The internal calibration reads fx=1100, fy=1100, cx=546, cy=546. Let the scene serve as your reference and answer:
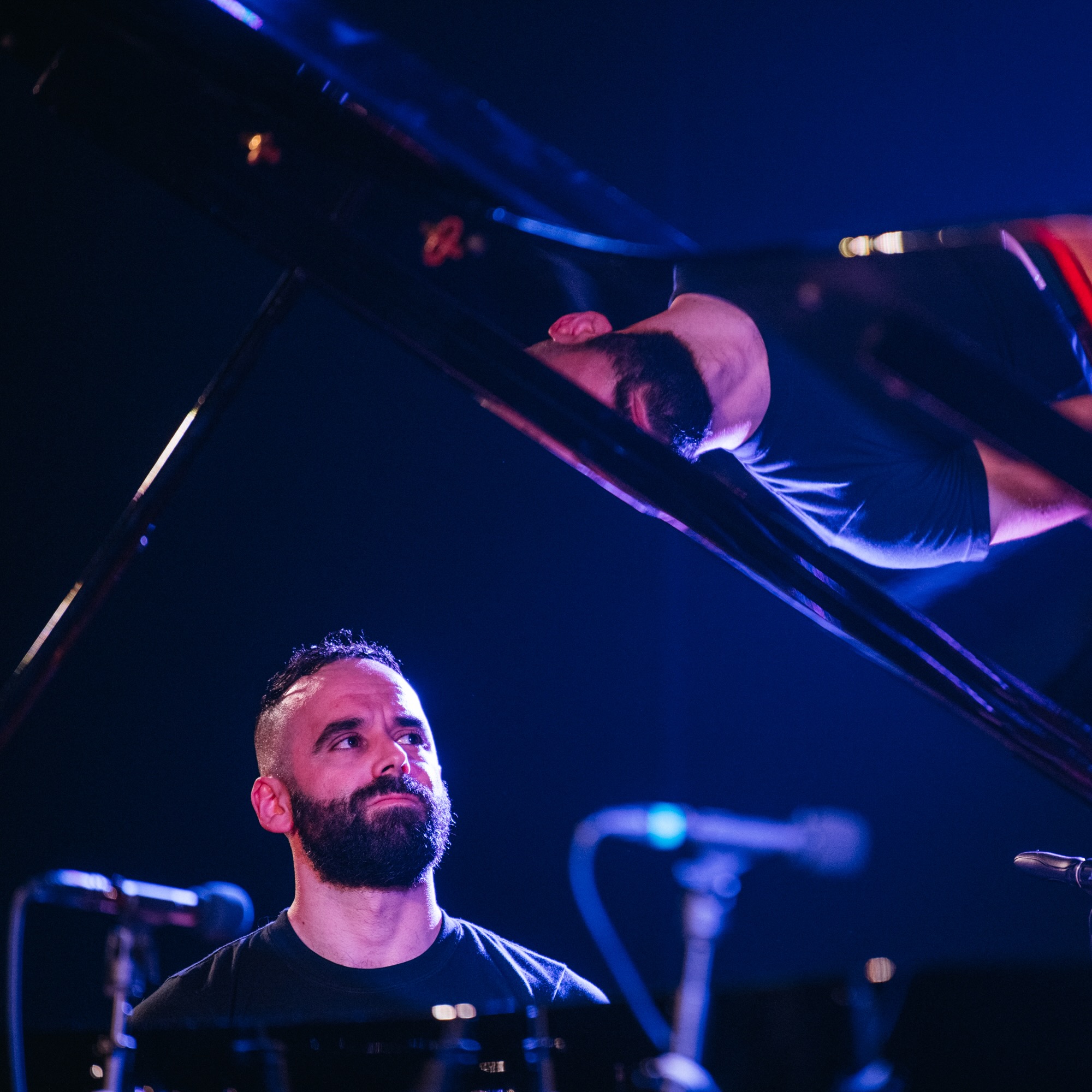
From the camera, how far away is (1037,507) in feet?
4.82

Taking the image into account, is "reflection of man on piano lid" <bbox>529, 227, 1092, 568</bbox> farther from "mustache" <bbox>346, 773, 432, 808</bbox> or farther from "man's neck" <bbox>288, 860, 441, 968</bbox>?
"man's neck" <bbox>288, 860, 441, 968</bbox>

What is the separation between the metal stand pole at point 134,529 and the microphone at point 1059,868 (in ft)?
3.93

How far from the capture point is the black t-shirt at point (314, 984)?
1.78m

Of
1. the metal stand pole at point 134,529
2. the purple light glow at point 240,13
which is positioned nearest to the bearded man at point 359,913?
the metal stand pole at point 134,529

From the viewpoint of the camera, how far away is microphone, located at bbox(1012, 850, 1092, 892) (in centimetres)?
120

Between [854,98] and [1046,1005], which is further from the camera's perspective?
[854,98]

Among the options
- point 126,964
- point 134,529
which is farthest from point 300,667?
point 126,964

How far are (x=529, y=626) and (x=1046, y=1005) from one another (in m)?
1.80

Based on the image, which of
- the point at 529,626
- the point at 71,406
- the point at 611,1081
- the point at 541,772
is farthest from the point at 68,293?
the point at 611,1081

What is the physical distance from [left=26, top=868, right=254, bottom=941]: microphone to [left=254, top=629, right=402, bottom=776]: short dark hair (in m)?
0.49

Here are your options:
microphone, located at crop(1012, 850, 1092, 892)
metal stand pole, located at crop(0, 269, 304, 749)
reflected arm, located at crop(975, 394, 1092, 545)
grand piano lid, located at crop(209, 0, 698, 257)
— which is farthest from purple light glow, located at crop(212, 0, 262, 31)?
microphone, located at crop(1012, 850, 1092, 892)

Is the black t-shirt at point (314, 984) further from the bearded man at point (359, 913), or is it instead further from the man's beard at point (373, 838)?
the man's beard at point (373, 838)

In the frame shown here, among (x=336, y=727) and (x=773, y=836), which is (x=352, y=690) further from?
(x=773, y=836)

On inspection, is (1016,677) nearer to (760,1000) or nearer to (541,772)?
(760,1000)
